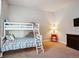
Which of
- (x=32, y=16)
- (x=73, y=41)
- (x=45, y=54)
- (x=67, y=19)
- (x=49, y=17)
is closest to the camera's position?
(x=45, y=54)

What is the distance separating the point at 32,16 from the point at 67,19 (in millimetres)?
2342

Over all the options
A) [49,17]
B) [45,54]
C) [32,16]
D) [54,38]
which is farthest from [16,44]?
[49,17]

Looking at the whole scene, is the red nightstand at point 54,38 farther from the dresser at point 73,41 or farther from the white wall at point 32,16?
the dresser at point 73,41

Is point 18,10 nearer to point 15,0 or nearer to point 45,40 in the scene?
point 15,0

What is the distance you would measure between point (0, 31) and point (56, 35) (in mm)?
4265

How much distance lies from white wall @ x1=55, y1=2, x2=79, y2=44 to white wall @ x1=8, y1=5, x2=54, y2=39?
851mm

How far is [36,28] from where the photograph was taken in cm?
462

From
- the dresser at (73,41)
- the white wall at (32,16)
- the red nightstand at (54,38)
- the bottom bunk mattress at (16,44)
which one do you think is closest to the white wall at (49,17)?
the white wall at (32,16)

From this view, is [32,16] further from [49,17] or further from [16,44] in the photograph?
[16,44]

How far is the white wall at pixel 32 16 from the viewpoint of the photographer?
6032 millimetres

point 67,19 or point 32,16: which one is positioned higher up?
point 32,16

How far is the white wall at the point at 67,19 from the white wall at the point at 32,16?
0.85m

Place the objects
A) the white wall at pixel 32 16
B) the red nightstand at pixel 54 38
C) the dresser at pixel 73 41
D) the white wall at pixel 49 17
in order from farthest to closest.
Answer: the red nightstand at pixel 54 38 < the white wall at pixel 32 16 < the white wall at pixel 49 17 < the dresser at pixel 73 41

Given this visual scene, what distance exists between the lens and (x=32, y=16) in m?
6.66
